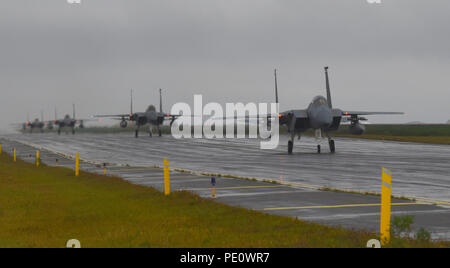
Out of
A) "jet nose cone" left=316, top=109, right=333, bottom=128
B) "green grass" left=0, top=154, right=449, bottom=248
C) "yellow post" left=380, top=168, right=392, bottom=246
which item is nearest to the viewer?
"yellow post" left=380, top=168, right=392, bottom=246

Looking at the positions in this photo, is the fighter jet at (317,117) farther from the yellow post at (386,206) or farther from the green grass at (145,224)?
the yellow post at (386,206)

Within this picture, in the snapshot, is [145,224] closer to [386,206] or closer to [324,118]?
[386,206]

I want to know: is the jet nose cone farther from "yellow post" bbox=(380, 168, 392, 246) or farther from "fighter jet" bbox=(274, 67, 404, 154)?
"yellow post" bbox=(380, 168, 392, 246)

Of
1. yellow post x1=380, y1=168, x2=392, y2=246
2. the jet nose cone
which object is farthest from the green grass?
the jet nose cone

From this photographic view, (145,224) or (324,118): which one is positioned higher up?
(324,118)

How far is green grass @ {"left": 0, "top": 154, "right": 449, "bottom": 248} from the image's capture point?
33.5 feet

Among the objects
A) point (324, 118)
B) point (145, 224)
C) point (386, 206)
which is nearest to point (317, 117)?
point (324, 118)

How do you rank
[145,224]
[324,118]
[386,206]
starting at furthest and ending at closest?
[324,118]
[145,224]
[386,206]

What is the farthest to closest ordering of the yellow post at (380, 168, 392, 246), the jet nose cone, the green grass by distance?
1. the jet nose cone
2. the green grass
3. the yellow post at (380, 168, 392, 246)

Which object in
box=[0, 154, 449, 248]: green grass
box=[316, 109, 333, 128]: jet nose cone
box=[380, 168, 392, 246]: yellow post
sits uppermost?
box=[316, 109, 333, 128]: jet nose cone

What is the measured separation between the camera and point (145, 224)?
12.6 metres

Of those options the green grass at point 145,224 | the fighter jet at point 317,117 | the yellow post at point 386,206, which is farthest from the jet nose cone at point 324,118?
the yellow post at point 386,206

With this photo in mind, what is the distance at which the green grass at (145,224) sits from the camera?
10211mm
